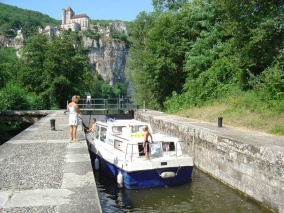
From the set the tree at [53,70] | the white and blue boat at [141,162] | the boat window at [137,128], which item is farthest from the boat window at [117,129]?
the tree at [53,70]

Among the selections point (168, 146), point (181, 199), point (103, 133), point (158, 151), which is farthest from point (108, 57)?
point (181, 199)

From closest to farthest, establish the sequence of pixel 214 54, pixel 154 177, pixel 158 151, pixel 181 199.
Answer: pixel 181 199
pixel 154 177
pixel 158 151
pixel 214 54

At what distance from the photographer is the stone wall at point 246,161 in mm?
8812

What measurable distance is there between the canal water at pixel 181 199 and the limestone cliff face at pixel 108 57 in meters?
149

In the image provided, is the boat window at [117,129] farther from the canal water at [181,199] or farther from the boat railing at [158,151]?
the canal water at [181,199]

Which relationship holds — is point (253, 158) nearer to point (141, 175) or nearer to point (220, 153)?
point (220, 153)

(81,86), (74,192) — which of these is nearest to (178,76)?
(81,86)

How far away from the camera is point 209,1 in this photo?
87.5ft

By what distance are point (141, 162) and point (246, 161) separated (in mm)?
3431

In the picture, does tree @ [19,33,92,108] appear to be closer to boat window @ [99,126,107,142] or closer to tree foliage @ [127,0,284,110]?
tree foliage @ [127,0,284,110]

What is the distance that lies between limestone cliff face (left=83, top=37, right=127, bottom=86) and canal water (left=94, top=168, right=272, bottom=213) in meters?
149

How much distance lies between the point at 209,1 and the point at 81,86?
20.0 metres

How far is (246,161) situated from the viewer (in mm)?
10312

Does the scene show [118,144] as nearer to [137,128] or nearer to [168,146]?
[137,128]
